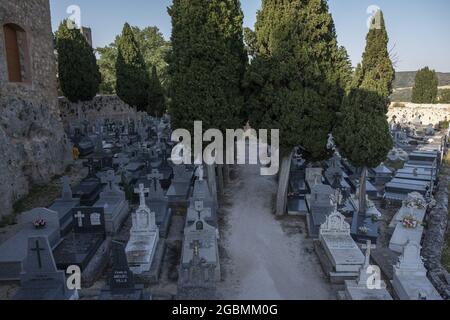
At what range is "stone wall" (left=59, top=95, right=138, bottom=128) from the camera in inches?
1158

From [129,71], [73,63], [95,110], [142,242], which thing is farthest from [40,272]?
[95,110]

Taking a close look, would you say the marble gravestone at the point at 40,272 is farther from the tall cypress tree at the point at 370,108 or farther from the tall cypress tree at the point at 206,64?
the tall cypress tree at the point at 370,108

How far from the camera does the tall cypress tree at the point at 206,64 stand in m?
10.6

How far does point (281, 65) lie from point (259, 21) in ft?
6.82

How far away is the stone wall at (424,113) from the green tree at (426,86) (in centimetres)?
603

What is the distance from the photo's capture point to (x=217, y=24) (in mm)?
10750

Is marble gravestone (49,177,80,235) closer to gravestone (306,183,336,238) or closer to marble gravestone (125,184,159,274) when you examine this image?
marble gravestone (125,184,159,274)

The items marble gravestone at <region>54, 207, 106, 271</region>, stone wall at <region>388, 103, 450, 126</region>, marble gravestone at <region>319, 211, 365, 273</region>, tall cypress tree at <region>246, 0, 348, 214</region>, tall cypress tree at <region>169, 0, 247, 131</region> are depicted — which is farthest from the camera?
stone wall at <region>388, 103, 450, 126</region>

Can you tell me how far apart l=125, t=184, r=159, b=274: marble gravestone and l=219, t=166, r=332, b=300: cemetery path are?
2.00 metres

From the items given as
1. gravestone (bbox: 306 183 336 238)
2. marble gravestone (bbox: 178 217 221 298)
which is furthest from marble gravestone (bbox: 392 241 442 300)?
marble gravestone (bbox: 178 217 221 298)

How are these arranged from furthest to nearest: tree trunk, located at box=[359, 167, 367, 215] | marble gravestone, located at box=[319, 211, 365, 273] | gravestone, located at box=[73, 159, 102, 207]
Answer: gravestone, located at box=[73, 159, 102, 207], tree trunk, located at box=[359, 167, 367, 215], marble gravestone, located at box=[319, 211, 365, 273]

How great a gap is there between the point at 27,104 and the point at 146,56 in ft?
90.3
